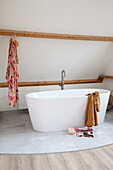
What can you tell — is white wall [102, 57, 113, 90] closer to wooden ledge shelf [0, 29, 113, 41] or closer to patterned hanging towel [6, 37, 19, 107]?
wooden ledge shelf [0, 29, 113, 41]

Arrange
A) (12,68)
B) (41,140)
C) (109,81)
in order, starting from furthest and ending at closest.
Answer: (109,81) < (12,68) < (41,140)

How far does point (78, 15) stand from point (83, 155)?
2.55 m

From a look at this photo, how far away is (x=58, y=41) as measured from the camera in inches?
142

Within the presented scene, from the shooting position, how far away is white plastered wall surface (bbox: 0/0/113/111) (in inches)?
113

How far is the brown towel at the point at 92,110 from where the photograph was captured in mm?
2957

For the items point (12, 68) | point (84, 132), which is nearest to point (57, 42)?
point (12, 68)

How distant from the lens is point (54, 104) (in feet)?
9.65

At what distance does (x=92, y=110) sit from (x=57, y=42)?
1.75 meters

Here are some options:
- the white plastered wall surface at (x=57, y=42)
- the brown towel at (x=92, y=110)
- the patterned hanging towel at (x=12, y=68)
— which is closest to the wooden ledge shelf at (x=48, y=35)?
the white plastered wall surface at (x=57, y=42)

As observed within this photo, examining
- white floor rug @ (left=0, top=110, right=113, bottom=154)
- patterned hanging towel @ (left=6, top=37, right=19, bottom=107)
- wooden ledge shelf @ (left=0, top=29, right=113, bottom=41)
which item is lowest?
white floor rug @ (left=0, top=110, right=113, bottom=154)

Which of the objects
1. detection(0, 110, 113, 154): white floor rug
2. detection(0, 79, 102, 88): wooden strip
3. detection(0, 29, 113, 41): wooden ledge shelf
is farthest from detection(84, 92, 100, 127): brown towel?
detection(0, 79, 102, 88): wooden strip

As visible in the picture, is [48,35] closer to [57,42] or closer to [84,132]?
[57,42]

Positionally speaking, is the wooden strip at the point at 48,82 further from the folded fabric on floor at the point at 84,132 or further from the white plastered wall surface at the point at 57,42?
→ the folded fabric on floor at the point at 84,132

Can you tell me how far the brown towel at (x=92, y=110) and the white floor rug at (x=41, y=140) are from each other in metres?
0.23
